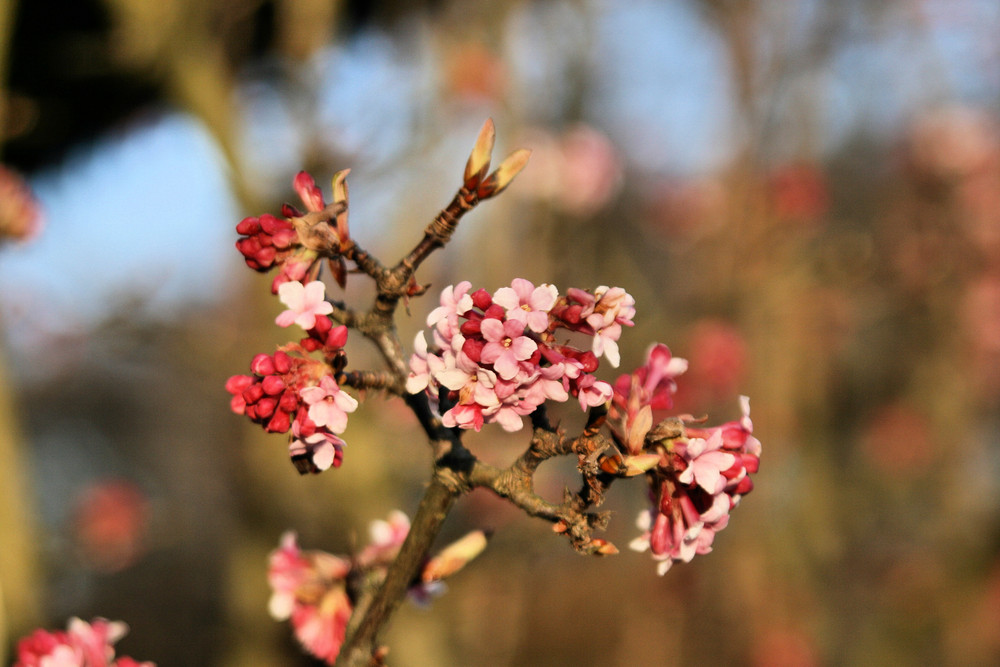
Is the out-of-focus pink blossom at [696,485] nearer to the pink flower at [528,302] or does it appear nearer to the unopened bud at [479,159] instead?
the pink flower at [528,302]

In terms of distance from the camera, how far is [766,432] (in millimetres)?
5027

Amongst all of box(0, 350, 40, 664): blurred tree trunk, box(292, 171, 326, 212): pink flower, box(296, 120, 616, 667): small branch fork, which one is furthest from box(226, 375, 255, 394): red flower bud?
box(0, 350, 40, 664): blurred tree trunk

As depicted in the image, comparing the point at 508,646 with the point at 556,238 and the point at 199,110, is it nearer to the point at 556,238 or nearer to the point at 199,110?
the point at 556,238

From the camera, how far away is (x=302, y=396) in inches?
32.2

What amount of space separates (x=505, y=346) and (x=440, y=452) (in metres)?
0.18

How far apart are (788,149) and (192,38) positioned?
12.8ft

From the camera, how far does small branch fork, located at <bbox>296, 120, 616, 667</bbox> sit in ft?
2.73

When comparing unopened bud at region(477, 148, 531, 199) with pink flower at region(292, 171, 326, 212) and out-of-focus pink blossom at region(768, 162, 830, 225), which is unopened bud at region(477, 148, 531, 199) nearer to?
pink flower at region(292, 171, 326, 212)

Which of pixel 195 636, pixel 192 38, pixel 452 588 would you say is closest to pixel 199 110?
pixel 192 38

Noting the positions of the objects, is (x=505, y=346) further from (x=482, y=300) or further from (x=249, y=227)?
(x=249, y=227)

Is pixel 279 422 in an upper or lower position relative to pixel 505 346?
lower

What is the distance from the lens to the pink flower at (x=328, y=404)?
812 millimetres

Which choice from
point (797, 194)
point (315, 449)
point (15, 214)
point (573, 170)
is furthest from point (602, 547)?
point (573, 170)

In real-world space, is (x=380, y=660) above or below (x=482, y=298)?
below
